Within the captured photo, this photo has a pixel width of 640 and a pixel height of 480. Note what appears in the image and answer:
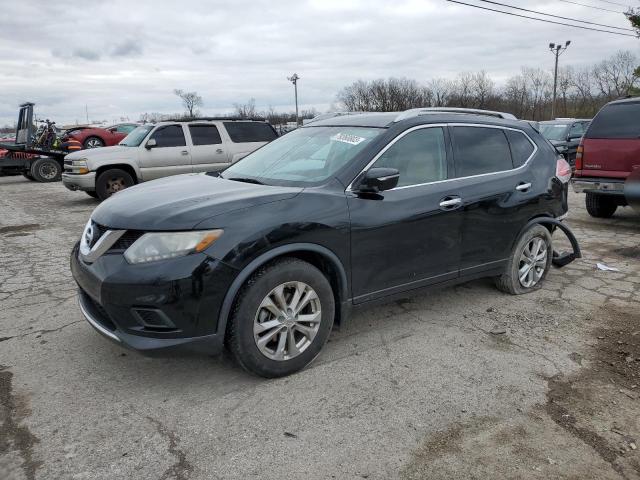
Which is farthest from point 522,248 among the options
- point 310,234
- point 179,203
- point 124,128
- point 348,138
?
point 124,128

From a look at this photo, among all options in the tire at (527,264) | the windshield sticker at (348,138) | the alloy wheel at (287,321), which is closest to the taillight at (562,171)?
the tire at (527,264)

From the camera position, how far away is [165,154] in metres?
11.4

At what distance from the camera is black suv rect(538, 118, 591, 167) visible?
1641 centimetres

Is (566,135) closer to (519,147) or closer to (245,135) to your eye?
(245,135)

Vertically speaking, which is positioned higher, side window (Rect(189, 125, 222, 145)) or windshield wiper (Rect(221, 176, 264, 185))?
side window (Rect(189, 125, 222, 145))

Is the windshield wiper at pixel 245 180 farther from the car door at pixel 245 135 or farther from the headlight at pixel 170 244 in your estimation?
the car door at pixel 245 135

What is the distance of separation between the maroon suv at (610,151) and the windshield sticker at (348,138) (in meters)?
5.16

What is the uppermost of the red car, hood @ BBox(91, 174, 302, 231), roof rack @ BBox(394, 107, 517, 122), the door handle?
the red car

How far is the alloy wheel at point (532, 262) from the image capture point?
4.93m

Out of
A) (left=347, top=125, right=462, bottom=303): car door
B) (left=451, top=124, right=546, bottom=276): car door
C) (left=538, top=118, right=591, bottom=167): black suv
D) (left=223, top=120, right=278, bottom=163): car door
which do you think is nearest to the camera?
(left=347, top=125, right=462, bottom=303): car door

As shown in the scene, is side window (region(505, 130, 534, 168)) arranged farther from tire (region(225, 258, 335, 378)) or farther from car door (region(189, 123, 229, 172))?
car door (region(189, 123, 229, 172))

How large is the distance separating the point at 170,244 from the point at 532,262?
3.53 metres

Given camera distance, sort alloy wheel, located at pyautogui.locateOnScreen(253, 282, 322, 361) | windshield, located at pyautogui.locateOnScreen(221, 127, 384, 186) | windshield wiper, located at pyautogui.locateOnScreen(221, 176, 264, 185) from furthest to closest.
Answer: windshield wiper, located at pyautogui.locateOnScreen(221, 176, 264, 185), windshield, located at pyautogui.locateOnScreen(221, 127, 384, 186), alloy wheel, located at pyautogui.locateOnScreen(253, 282, 322, 361)

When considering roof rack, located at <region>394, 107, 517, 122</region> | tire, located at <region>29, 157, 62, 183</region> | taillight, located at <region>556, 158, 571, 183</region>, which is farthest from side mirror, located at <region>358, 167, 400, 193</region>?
tire, located at <region>29, 157, 62, 183</region>
